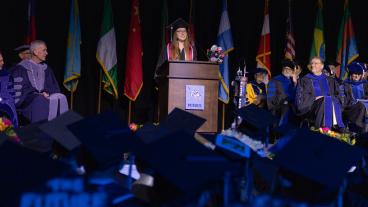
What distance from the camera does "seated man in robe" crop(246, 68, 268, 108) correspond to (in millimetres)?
7516

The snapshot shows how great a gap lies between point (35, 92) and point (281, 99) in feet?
11.1

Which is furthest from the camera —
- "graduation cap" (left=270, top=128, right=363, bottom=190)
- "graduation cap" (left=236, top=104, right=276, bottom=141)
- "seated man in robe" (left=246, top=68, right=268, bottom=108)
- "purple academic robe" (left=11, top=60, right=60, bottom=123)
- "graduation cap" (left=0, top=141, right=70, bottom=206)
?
"seated man in robe" (left=246, top=68, right=268, bottom=108)

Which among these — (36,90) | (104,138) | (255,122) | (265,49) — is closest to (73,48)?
(36,90)

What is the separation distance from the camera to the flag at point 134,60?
7.84 meters

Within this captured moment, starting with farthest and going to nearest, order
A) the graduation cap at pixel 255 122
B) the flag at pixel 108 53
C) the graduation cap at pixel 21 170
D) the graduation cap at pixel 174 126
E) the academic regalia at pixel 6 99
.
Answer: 1. the flag at pixel 108 53
2. the academic regalia at pixel 6 99
3. the graduation cap at pixel 255 122
4. the graduation cap at pixel 174 126
5. the graduation cap at pixel 21 170

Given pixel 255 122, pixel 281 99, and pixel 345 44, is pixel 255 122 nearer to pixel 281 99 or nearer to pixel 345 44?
pixel 281 99

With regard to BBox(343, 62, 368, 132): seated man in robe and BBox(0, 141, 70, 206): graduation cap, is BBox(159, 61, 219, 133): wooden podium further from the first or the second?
BBox(0, 141, 70, 206): graduation cap

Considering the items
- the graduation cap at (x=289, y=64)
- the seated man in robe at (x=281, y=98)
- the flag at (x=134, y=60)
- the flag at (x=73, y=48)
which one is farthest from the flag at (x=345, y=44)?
the flag at (x=73, y=48)

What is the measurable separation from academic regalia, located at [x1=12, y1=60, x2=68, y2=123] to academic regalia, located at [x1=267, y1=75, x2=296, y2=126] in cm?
291

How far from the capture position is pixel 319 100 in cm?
678

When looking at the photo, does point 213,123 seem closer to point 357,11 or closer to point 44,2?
point 44,2

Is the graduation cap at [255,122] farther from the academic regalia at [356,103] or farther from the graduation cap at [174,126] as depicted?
the academic regalia at [356,103]

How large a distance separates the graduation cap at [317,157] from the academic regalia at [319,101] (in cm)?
439

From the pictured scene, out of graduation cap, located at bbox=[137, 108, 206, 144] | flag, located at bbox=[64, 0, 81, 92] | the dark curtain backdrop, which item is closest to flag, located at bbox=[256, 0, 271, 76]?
the dark curtain backdrop
